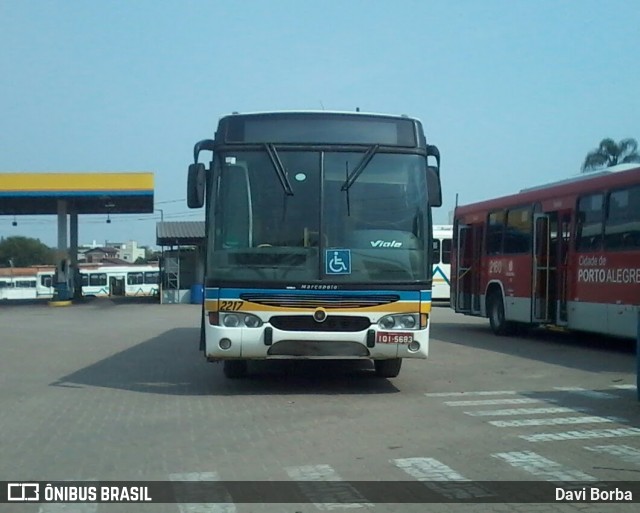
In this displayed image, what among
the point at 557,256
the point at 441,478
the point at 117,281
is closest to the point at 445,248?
the point at 557,256

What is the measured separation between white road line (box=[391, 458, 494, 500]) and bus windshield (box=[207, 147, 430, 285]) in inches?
139

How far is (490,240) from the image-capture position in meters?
21.5

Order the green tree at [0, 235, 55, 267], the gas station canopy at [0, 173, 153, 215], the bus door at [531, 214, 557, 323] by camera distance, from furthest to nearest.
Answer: the green tree at [0, 235, 55, 267], the gas station canopy at [0, 173, 153, 215], the bus door at [531, 214, 557, 323]

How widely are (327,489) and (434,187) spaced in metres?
5.49

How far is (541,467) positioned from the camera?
730 cm

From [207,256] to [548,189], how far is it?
1017 centimetres

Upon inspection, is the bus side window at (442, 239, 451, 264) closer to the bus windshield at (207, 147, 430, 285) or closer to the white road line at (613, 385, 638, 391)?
the white road line at (613, 385, 638, 391)

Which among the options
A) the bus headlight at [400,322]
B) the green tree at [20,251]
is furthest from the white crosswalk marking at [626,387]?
the green tree at [20,251]

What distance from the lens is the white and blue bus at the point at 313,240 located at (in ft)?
34.9

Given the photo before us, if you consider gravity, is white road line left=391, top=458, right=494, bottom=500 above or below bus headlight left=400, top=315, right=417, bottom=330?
below

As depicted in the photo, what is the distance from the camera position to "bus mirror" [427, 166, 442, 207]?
1114cm

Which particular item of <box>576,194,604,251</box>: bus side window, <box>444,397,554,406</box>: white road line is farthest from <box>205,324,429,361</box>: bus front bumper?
<box>576,194,604,251</box>: bus side window

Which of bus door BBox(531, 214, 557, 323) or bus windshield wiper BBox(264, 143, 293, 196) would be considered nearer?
bus windshield wiper BBox(264, 143, 293, 196)

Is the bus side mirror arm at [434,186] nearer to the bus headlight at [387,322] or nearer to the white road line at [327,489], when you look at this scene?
the bus headlight at [387,322]
